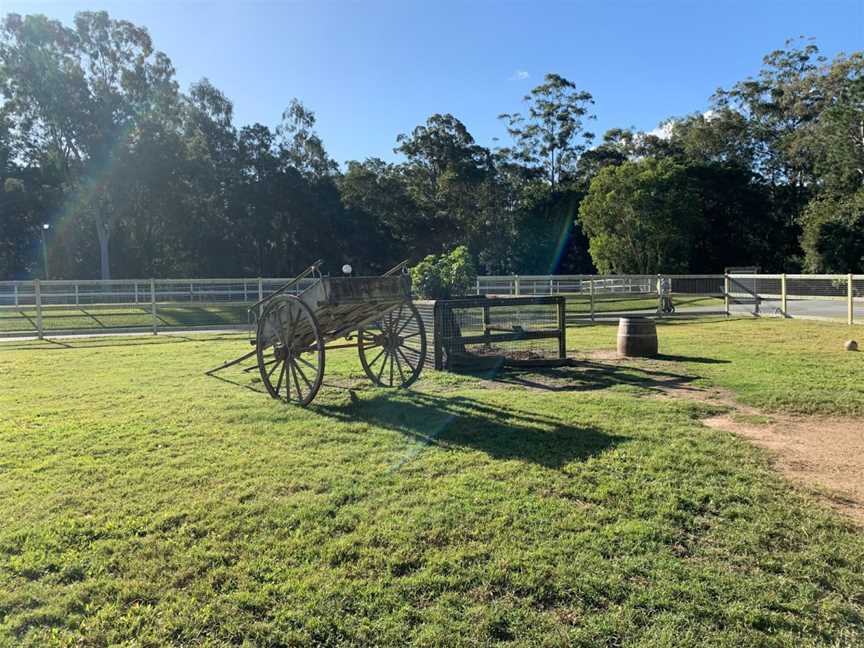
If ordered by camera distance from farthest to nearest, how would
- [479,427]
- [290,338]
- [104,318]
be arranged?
[104,318] → [290,338] → [479,427]

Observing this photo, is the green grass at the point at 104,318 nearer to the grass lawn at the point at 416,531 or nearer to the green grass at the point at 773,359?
the green grass at the point at 773,359

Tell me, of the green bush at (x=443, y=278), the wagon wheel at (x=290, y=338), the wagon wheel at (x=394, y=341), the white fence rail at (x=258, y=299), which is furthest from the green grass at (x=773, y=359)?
the wagon wheel at (x=290, y=338)

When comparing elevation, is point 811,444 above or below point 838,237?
below

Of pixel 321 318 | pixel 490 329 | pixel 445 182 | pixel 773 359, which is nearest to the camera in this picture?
pixel 321 318

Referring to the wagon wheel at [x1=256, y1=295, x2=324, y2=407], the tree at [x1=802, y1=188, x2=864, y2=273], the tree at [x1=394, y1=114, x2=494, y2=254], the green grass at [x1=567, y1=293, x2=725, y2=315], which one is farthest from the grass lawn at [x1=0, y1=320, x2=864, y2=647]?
the tree at [x1=394, y1=114, x2=494, y2=254]

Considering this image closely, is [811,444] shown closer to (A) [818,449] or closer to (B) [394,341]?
(A) [818,449]

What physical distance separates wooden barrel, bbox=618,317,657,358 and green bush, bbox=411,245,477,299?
2865 mm

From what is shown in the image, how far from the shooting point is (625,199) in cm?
3866

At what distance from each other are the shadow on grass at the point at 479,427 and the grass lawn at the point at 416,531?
4 cm

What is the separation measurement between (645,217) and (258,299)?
2709 centimetres

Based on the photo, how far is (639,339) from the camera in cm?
1027

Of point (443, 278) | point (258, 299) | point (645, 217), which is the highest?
point (645, 217)

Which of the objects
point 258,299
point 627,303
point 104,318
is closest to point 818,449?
point 258,299

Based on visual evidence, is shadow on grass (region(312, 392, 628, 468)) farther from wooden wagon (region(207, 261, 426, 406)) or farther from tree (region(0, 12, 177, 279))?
tree (region(0, 12, 177, 279))
